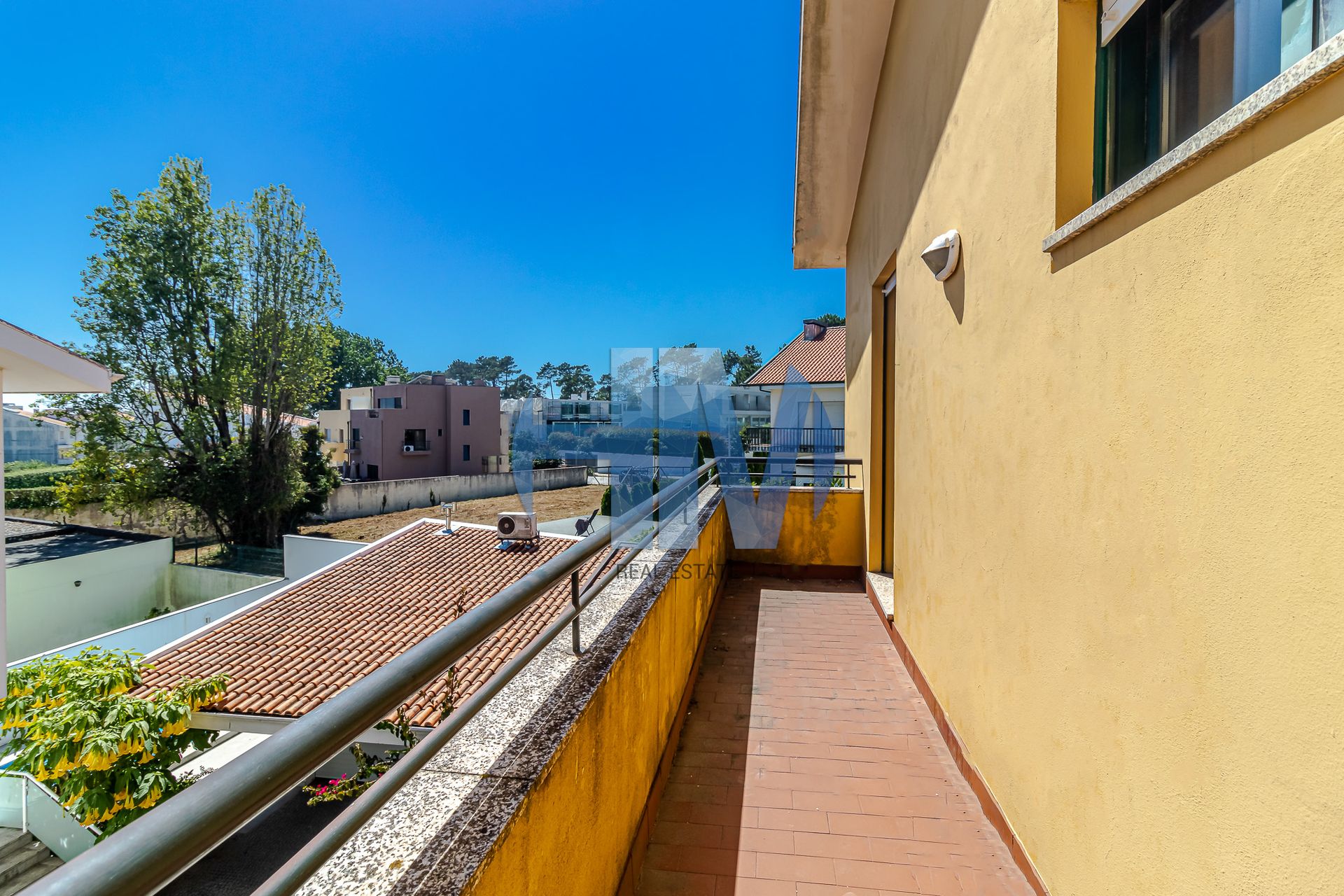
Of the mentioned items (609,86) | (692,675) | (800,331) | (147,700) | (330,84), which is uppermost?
(330,84)

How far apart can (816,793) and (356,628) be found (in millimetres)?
9339

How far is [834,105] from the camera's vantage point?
512cm

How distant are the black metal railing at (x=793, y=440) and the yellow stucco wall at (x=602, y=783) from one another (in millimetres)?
5815

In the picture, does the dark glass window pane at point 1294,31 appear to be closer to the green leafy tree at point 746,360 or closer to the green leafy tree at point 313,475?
the green leafy tree at point 313,475

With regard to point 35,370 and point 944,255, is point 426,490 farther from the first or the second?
point 944,255

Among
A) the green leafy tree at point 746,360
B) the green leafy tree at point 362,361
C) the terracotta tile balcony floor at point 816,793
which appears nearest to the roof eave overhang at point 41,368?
the terracotta tile balcony floor at point 816,793

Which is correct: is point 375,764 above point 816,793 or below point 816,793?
above

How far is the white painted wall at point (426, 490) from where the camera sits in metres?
27.0

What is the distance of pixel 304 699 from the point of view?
25.3 feet

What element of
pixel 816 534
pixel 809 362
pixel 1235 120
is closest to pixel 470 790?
pixel 1235 120

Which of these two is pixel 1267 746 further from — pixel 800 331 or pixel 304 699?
pixel 800 331

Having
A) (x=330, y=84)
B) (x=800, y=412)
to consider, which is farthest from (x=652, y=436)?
(x=330, y=84)

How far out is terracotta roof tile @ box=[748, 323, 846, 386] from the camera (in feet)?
58.5

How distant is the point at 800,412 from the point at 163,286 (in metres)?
25.9
